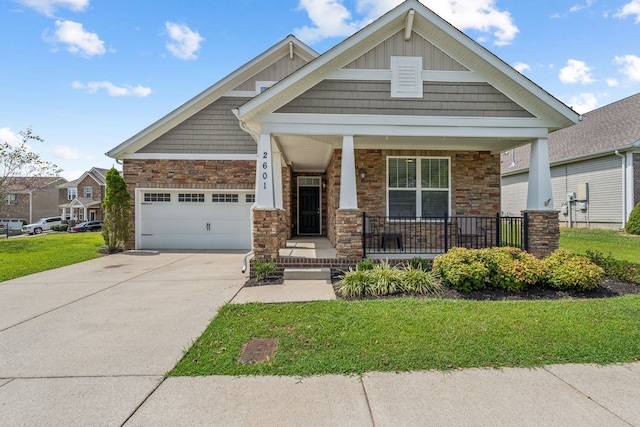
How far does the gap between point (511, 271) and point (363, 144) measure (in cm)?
462

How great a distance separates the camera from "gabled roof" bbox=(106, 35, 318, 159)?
446 inches

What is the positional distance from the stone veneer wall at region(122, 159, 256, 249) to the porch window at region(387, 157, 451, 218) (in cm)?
538

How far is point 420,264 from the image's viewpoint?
652cm

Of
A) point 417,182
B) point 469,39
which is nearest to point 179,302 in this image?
point 417,182

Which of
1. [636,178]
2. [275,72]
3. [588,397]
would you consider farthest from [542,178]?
[636,178]

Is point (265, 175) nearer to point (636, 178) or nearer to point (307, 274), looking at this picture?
point (307, 274)

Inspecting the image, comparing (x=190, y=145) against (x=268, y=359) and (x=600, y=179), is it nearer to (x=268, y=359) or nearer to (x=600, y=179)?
(x=268, y=359)

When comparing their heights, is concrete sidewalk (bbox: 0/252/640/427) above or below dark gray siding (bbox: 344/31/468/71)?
below

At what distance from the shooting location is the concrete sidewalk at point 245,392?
7.83 feet

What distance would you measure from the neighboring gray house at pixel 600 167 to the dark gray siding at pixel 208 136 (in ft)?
56.6

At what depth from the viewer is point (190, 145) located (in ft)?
38.3

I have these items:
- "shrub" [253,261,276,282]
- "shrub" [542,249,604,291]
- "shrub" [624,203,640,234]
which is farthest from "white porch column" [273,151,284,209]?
"shrub" [624,203,640,234]

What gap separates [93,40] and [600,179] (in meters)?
22.6

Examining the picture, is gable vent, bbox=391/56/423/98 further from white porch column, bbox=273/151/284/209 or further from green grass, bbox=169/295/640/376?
green grass, bbox=169/295/640/376
